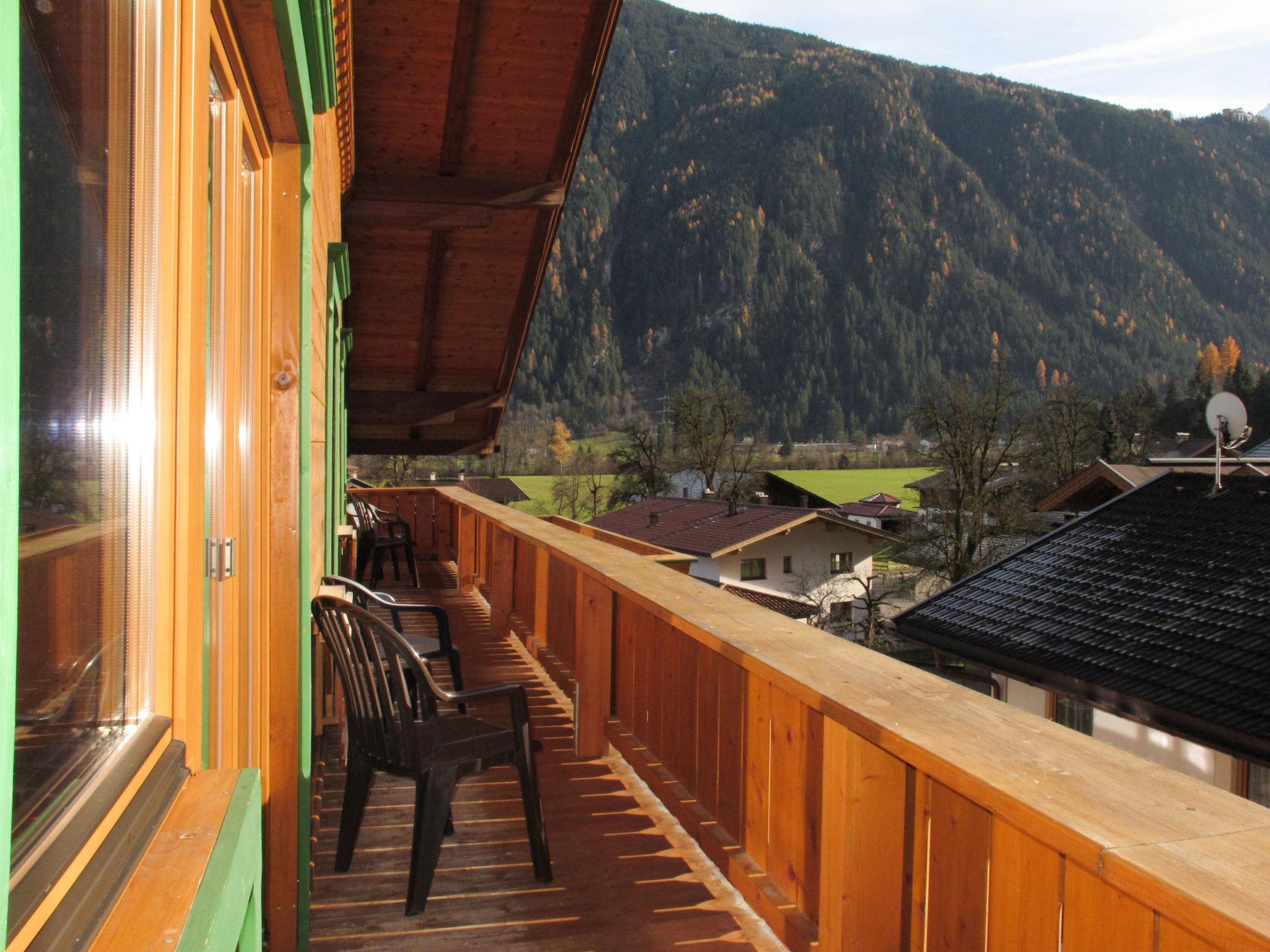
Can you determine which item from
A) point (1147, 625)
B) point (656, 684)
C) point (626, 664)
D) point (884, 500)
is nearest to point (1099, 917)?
point (656, 684)

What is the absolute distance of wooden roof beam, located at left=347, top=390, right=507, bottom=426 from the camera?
10.2 meters

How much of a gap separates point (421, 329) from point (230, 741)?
7385mm

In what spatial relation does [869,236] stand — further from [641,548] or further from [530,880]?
[530,880]

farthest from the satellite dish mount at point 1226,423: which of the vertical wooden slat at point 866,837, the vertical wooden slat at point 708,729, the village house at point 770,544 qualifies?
the village house at point 770,544

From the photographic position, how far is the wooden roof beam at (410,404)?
404 inches

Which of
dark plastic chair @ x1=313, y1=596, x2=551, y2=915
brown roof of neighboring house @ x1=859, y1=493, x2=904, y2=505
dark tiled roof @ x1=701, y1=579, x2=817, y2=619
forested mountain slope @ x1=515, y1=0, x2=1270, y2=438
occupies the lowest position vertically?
dark tiled roof @ x1=701, y1=579, x2=817, y2=619

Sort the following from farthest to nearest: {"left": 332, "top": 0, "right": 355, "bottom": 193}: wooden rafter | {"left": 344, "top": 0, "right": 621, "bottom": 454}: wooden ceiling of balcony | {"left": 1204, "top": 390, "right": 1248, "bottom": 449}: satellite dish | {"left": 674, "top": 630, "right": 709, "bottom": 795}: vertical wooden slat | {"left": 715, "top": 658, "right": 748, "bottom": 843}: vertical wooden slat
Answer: {"left": 1204, "top": 390, "right": 1248, "bottom": 449}: satellite dish
{"left": 344, "top": 0, "right": 621, "bottom": 454}: wooden ceiling of balcony
{"left": 332, "top": 0, "right": 355, "bottom": 193}: wooden rafter
{"left": 674, "top": 630, "right": 709, "bottom": 795}: vertical wooden slat
{"left": 715, "top": 658, "right": 748, "bottom": 843}: vertical wooden slat

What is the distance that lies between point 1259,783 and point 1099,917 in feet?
30.0

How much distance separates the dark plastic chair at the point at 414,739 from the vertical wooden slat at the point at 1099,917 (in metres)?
1.83

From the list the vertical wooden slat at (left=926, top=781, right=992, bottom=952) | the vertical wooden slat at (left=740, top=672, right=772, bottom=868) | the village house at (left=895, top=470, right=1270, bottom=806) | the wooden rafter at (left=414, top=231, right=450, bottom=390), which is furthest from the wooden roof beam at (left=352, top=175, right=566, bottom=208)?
the village house at (left=895, top=470, right=1270, bottom=806)

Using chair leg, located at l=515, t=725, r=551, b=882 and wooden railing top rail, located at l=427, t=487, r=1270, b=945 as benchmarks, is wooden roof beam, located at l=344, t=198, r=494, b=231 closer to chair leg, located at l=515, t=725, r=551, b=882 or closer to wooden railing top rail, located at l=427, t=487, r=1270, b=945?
chair leg, located at l=515, t=725, r=551, b=882

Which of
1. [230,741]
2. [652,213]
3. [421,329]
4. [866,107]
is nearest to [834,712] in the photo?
[230,741]

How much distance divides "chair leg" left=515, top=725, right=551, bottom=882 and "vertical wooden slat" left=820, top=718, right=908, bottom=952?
1.26 m

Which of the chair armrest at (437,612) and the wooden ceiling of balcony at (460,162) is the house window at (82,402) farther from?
the wooden ceiling of balcony at (460,162)
